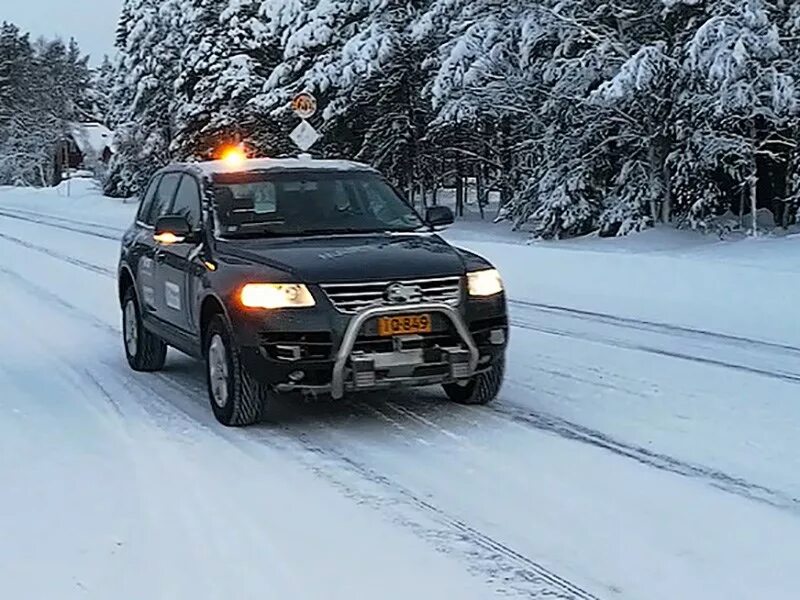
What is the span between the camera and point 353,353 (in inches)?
271

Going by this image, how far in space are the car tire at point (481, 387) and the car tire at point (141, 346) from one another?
257 centimetres

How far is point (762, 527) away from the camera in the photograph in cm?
523

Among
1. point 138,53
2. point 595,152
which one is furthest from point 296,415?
Result: point 138,53

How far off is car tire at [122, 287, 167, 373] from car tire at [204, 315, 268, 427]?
174cm

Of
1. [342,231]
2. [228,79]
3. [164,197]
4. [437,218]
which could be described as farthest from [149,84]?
[342,231]

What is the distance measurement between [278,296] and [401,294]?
27.9 inches

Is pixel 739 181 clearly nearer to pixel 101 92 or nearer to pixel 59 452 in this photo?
pixel 59 452

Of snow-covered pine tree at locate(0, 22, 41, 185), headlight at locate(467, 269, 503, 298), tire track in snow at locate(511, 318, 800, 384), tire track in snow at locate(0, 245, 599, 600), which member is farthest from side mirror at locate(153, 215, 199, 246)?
snow-covered pine tree at locate(0, 22, 41, 185)

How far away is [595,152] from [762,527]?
2129 centimetres

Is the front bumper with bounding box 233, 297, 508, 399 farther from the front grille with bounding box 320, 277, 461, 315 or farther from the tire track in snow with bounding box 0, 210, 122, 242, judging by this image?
the tire track in snow with bounding box 0, 210, 122, 242

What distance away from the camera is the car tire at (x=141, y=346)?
944 cm

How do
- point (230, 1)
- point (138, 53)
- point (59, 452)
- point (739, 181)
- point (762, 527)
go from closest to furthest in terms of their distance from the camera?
1. point (762, 527)
2. point (59, 452)
3. point (739, 181)
4. point (230, 1)
5. point (138, 53)

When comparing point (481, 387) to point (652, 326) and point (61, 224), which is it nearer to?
point (652, 326)

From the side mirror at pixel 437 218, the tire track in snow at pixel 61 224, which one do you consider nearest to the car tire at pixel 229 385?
the side mirror at pixel 437 218
